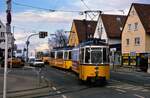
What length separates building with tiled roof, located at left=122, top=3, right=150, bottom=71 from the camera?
69938mm

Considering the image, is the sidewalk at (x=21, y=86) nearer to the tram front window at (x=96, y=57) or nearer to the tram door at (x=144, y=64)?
the tram front window at (x=96, y=57)

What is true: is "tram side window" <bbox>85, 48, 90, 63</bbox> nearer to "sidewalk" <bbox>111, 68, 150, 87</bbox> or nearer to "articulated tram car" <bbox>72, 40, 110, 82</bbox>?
"articulated tram car" <bbox>72, 40, 110, 82</bbox>

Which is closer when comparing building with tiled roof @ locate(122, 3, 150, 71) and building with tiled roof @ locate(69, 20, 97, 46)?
building with tiled roof @ locate(122, 3, 150, 71)

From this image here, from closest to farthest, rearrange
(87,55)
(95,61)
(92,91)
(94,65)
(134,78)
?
(92,91)
(94,65)
(95,61)
(87,55)
(134,78)

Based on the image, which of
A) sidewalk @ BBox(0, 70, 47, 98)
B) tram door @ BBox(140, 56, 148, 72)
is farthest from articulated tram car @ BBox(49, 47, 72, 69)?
sidewalk @ BBox(0, 70, 47, 98)

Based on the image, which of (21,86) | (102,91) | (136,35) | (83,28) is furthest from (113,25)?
(102,91)

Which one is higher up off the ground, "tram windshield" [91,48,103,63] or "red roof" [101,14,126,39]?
"red roof" [101,14,126,39]

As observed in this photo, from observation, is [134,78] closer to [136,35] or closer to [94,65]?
[94,65]

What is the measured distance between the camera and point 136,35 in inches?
2908

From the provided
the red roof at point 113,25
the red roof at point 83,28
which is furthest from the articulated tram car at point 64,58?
the red roof at point 83,28

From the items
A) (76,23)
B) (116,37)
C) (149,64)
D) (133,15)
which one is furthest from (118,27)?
(149,64)

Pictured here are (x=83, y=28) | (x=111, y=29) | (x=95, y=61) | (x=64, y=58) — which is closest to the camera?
(x=95, y=61)

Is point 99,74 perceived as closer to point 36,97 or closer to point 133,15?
point 36,97

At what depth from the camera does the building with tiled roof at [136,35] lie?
229 ft
